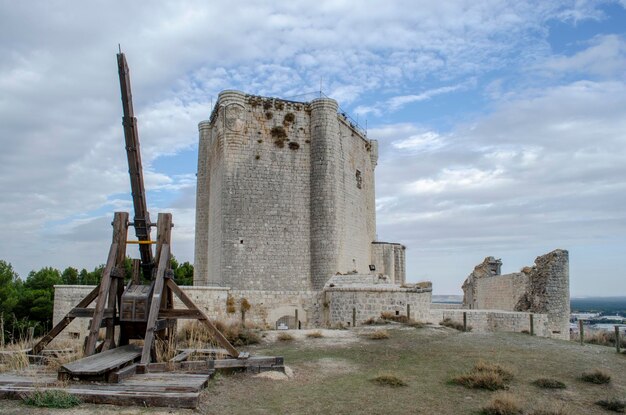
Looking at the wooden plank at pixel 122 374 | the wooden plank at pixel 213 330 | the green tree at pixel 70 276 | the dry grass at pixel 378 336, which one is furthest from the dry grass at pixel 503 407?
the green tree at pixel 70 276

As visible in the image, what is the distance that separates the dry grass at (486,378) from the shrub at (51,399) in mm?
6150

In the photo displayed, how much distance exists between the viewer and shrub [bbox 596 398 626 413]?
295 inches

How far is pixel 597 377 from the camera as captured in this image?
9.20m

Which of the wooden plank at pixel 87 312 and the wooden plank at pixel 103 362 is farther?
the wooden plank at pixel 87 312

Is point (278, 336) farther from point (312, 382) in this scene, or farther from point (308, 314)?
point (308, 314)

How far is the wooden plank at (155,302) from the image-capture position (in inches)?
321

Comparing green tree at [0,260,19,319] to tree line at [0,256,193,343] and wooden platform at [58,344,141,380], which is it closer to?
tree line at [0,256,193,343]

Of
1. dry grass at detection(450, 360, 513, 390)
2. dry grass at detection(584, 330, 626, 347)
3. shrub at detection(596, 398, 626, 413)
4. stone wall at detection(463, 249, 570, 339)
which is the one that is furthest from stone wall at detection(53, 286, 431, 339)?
shrub at detection(596, 398, 626, 413)

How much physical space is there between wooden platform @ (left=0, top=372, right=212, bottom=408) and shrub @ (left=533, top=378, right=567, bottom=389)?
578cm

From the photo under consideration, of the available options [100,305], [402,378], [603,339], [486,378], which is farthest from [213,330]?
[603,339]

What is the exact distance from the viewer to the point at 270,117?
2266cm

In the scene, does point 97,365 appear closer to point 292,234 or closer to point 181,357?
point 181,357

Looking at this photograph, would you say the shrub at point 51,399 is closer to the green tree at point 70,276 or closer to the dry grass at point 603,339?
the dry grass at point 603,339

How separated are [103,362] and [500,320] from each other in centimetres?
1794
